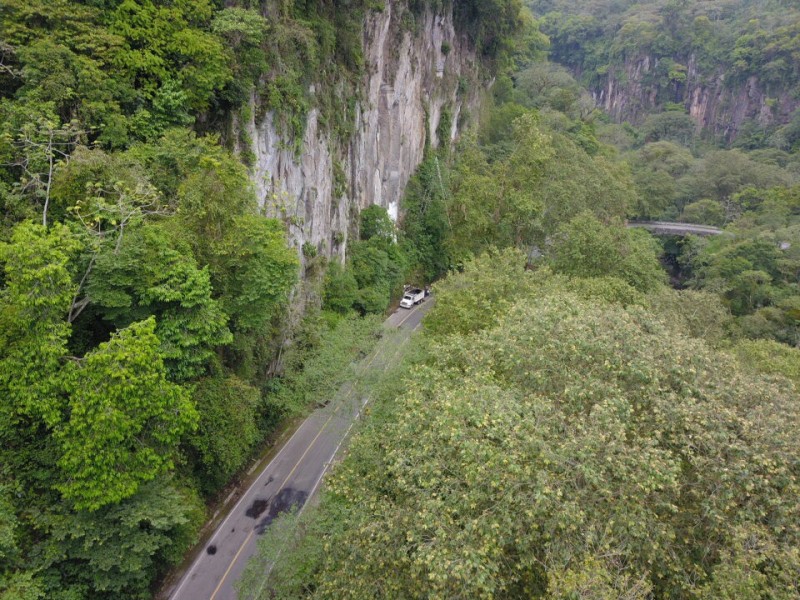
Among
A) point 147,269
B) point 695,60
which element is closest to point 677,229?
point 147,269

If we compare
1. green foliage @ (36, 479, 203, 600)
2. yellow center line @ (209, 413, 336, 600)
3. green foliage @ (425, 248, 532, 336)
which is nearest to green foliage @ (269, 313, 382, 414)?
yellow center line @ (209, 413, 336, 600)

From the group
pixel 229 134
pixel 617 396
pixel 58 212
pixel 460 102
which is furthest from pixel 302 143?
pixel 460 102

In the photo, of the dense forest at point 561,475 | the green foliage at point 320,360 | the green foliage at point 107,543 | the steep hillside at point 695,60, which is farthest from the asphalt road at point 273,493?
the steep hillside at point 695,60

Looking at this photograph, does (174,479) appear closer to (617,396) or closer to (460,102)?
(617,396)

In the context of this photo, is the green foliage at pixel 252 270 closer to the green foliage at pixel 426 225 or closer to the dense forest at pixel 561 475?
the dense forest at pixel 561 475

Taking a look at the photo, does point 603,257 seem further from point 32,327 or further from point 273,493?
point 32,327

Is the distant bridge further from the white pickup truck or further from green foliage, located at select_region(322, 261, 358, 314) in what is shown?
green foliage, located at select_region(322, 261, 358, 314)
